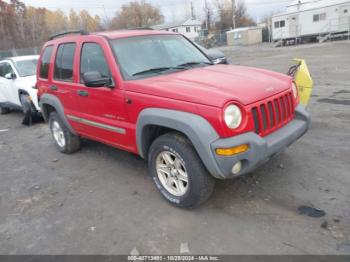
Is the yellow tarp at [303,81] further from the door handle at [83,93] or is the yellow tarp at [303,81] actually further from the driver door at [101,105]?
the door handle at [83,93]

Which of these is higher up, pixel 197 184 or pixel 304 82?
pixel 304 82

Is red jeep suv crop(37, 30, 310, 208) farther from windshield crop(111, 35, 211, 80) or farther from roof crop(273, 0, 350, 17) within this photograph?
roof crop(273, 0, 350, 17)

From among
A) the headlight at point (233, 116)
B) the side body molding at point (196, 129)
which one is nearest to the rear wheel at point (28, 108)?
the side body molding at point (196, 129)

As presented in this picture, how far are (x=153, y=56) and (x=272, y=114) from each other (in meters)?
1.77

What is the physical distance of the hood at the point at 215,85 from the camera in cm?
321

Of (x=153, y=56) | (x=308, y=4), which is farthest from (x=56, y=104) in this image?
(x=308, y=4)

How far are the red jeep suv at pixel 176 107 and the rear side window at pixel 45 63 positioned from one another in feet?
1.64

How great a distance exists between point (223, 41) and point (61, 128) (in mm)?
49533

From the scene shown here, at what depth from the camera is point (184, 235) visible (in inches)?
129

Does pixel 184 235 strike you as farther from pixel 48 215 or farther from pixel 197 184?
pixel 48 215

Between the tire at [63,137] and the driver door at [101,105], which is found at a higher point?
the driver door at [101,105]

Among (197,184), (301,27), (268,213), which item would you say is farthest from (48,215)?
(301,27)

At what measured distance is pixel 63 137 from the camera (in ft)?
19.2

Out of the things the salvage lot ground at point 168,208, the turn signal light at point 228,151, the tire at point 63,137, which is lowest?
the salvage lot ground at point 168,208
